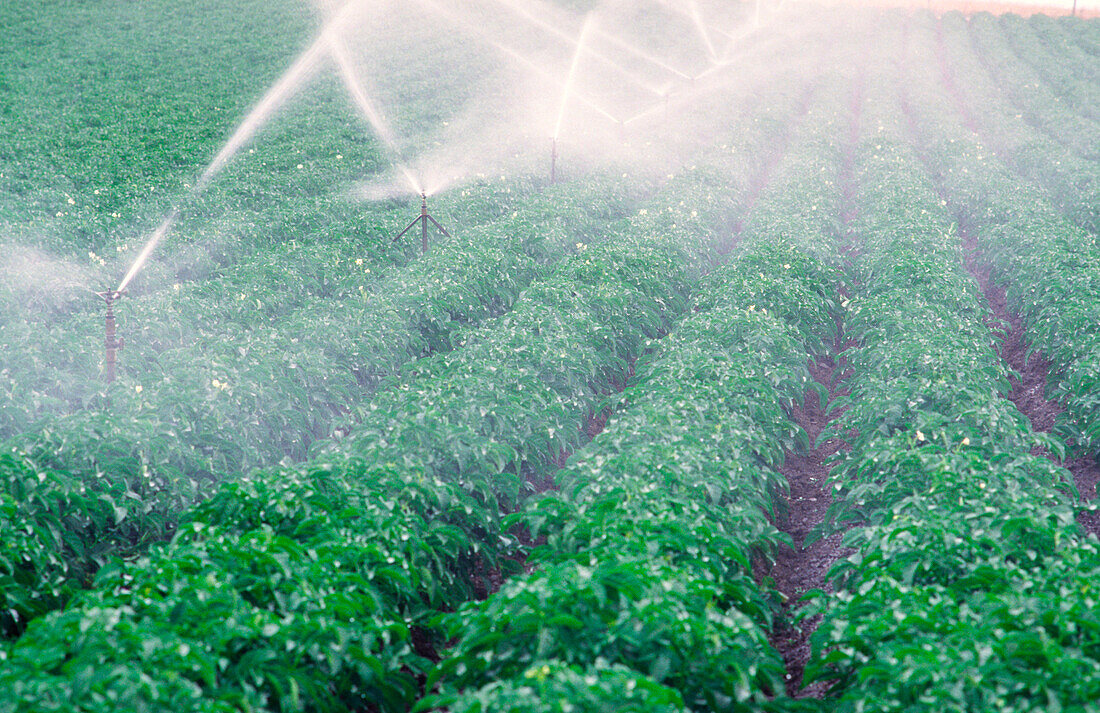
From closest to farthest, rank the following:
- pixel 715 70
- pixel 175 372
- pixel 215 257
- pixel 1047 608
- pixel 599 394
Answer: pixel 1047 608 → pixel 175 372 → pixel 599 394 → pixel 215 257 → pixel 715 70

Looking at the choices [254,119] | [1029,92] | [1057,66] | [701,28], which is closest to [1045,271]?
[254,119]

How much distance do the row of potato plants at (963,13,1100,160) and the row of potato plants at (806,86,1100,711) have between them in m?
21.0

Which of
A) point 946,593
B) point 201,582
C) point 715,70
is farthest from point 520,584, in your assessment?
point 715,70

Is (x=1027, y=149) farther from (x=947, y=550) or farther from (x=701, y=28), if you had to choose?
(x=701, y=28)

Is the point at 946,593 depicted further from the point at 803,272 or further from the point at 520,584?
the point at 803,272

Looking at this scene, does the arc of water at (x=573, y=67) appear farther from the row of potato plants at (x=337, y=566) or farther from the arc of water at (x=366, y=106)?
the row of potato plants at (x=337, y=566)

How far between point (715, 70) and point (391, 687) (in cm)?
4540

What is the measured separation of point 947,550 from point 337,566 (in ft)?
8.86

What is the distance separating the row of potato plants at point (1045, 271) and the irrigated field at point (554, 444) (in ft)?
0.22

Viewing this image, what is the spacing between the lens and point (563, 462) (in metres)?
7.11

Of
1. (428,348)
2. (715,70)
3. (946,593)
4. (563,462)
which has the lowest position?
(563,462)

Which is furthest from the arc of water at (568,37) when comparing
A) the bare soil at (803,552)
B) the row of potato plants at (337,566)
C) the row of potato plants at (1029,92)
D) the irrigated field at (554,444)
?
the row of potato plants at (337,566)

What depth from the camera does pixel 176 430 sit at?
17.7 feet

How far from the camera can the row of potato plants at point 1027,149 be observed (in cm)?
1587
